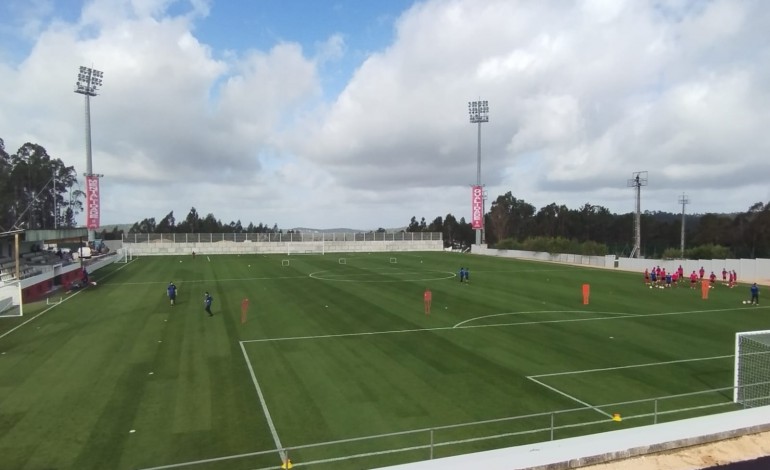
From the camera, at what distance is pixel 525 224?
534 ft

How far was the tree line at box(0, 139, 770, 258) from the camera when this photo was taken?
81.4 metres

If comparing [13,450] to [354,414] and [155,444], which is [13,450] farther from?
[354,414]

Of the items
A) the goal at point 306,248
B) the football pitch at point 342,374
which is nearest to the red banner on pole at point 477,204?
the goal at point 306,248

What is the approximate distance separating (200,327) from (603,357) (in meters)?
19.6

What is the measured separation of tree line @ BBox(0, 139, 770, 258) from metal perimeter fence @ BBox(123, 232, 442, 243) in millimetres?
12377

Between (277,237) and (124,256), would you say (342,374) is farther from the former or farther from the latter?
(277,237)

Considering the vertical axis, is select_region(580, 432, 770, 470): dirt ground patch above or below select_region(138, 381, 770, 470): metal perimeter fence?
above

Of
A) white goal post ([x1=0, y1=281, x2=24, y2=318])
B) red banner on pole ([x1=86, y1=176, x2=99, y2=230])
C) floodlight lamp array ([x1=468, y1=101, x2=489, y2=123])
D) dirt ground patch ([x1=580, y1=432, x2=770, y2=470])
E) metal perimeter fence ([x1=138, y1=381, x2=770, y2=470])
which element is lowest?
metal perimeter fence ([x1=138, y1=381, x2=770, y2=470])

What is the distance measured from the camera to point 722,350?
77.9ft

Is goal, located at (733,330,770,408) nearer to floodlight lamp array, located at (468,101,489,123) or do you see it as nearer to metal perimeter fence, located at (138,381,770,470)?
metal perimeter fence, located at (138,381,770,470)

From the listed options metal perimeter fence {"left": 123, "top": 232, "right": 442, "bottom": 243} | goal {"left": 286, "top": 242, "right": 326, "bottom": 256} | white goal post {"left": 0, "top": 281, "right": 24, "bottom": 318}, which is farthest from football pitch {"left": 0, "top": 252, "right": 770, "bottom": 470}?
goal {"left": 286, "top": 242, "right": 326, "bottom": 256}

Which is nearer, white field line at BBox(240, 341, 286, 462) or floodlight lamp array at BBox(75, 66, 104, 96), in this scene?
white field line at BBox(240, 341, 286, 462)

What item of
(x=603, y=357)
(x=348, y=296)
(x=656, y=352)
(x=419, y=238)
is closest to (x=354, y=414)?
(x=603, y=357)

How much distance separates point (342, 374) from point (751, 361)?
537 inches
